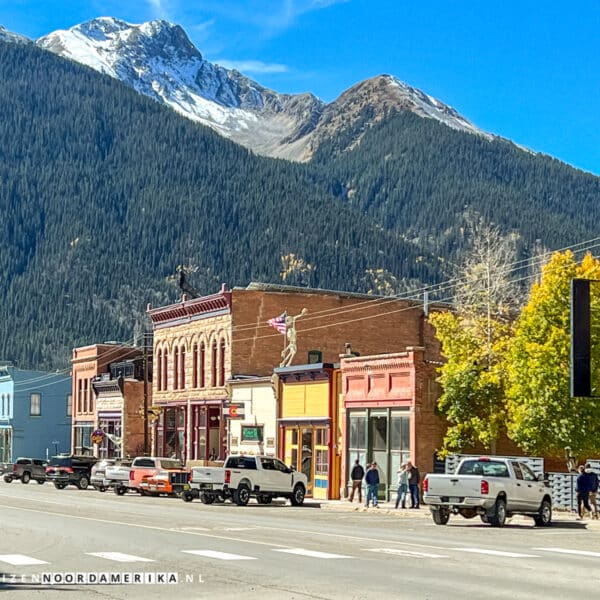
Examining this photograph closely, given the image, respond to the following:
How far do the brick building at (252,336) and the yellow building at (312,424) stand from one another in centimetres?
377

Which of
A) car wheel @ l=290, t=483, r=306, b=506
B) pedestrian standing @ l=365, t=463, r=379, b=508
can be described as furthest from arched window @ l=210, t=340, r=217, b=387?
pedestrian standing @ l=365, t=463, r=379, b=508

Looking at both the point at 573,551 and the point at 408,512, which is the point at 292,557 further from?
the point at 408,512

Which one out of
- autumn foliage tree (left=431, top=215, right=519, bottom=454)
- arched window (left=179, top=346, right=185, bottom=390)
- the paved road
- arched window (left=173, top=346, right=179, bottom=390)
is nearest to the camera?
the paved road

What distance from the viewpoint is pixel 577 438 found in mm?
41281

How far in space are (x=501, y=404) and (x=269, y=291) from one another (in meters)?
21.4

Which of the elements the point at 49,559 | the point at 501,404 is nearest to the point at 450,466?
the point at 501,404

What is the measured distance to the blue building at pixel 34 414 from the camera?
343ft

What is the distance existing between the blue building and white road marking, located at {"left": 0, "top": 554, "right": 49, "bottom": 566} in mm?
85116

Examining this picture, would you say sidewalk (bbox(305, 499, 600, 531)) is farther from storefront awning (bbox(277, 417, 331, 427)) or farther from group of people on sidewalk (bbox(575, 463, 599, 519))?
storefront awning (bbox(277, 417, 331, 427))

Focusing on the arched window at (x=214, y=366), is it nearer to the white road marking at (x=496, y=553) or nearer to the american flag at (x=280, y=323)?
the american flag at (x=280, y=323)

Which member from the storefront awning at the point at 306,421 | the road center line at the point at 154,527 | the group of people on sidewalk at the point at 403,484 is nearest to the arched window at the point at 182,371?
the storefront awning at the point at 306,421

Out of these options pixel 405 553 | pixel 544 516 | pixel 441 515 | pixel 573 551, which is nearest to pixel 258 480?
pixel 441 515

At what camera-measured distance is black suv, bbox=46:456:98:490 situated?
63.2m

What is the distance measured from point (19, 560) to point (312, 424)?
34.9m
